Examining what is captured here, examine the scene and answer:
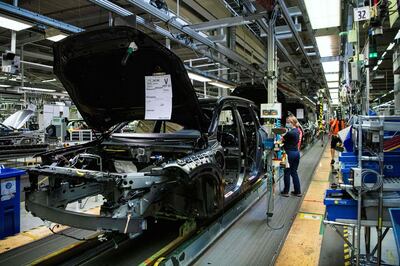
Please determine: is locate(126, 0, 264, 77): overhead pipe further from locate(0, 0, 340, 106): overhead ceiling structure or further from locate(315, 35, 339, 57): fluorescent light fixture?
locate(315, 35, 339, 57): fluorescent light fixture

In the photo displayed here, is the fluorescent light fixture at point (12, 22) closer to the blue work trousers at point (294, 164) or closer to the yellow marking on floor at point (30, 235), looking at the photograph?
the yellow marking on floor at point (30, 235)

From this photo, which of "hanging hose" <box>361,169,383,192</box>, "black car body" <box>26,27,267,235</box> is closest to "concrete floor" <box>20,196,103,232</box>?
"black car body" <box>26,27,267,235</box>

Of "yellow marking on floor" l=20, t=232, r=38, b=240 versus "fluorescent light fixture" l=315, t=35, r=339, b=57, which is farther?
"fluorescent light fixture" l=315, t=35, r=339, b=57

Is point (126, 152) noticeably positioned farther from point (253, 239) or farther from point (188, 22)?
point (188, 22)

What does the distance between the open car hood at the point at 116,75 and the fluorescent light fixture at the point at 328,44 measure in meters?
4.16

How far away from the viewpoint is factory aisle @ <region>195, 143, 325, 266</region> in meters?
2.98

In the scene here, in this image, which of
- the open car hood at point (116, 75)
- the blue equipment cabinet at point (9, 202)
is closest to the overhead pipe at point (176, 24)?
the open car hood at point (116, 75)

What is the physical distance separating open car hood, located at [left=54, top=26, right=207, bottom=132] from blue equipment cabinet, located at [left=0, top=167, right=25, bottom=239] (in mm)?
1103

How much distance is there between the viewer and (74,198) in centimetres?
275

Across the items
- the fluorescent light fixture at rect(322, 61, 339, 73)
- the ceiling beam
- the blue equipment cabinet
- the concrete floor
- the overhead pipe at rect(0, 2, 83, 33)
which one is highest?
the fluorescent light fixture at rect(322, 61, 339, 73)

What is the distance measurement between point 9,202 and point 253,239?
287cm

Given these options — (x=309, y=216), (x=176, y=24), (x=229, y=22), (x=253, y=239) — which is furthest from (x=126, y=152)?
(x=229, y=22)

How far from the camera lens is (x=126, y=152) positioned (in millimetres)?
3303

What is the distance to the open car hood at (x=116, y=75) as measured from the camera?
2629mm
